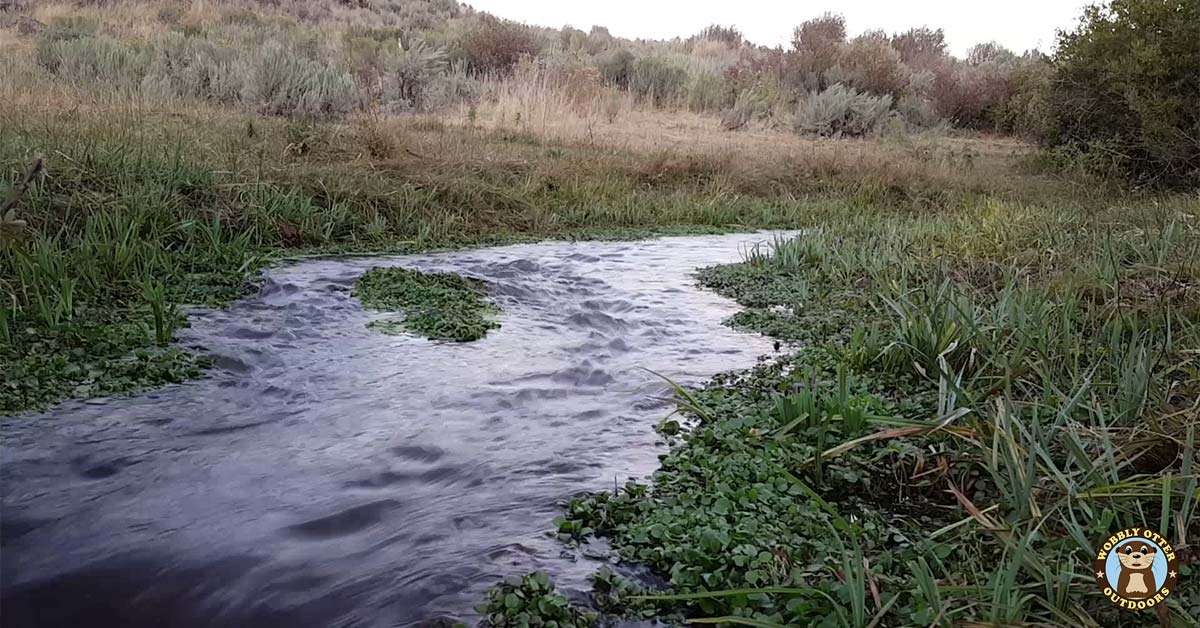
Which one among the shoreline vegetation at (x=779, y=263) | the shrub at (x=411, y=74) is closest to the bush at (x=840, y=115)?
the shoreline vegetation at (x=779, y=263)

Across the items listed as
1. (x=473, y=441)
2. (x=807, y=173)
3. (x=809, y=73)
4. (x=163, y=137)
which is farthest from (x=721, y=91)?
(x=473, y=441)

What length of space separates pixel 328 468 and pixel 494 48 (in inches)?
720

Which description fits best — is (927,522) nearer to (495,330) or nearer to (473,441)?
(473,441)

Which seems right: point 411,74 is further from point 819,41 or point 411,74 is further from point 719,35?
point 719,35

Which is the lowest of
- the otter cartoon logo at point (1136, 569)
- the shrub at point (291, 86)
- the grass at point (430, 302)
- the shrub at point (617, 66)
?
the grass at point (430, 302)

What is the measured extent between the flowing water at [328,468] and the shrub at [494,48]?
50.2 ft

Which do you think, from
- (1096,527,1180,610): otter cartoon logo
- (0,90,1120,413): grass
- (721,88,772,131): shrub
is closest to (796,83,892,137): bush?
(721,88,772,131): shrub

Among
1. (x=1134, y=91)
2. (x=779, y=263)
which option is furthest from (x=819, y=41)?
(x=779, y=263)

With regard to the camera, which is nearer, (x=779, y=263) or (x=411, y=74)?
(x=779, y=263)

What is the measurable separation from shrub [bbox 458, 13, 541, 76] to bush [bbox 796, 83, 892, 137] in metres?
6.25

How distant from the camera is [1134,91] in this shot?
34.2 ft

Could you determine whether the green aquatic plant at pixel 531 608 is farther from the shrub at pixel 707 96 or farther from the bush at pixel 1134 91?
the shrub at pixel 707 96

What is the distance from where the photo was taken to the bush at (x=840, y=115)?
1662 centimetres

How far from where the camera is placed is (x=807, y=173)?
1188cm
